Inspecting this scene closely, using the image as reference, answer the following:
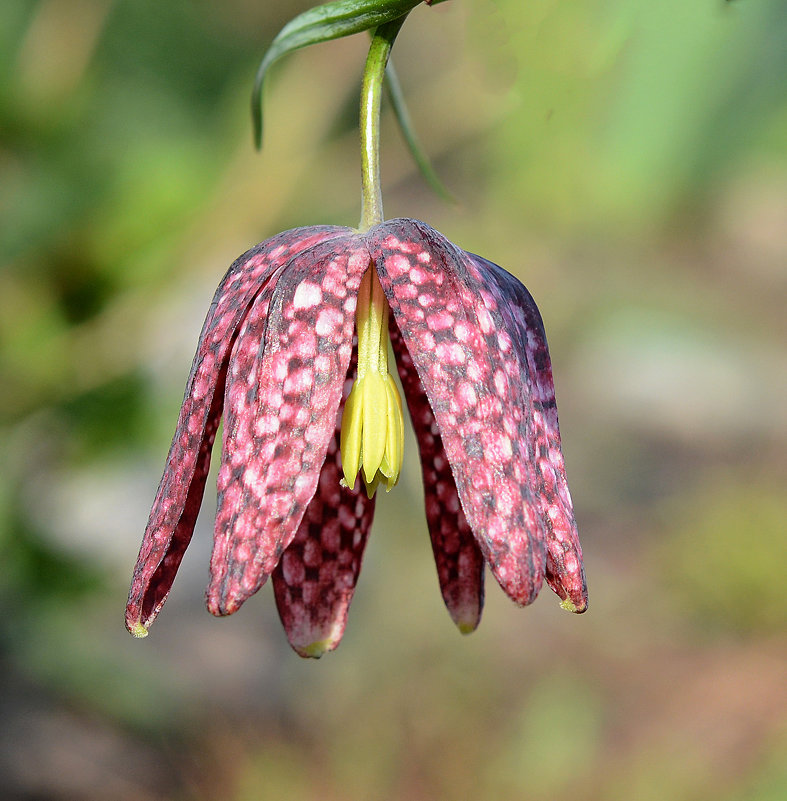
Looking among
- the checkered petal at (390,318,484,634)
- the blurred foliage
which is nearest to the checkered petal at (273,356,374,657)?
the checkered petal at (390,318,484,634)

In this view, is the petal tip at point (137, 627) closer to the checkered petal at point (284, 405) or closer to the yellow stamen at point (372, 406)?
the checkered petal at point (284, 405)

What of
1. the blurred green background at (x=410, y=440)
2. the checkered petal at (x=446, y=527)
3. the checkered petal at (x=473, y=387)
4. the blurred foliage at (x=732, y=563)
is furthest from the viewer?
the blurred foliage at (x=732, y=563)

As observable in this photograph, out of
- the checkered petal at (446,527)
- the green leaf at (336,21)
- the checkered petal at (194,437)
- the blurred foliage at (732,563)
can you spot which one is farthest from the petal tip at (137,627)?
the blurred foliage at (732,563)

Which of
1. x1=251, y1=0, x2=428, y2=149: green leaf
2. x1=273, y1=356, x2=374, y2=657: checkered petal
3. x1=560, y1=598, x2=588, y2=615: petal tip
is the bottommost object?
x1=560, y1=598, x2=588, y2=615: petal tip

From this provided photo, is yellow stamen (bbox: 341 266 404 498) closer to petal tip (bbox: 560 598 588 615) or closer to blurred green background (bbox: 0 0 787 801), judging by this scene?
petal tip (bbox: 560 598 588 615)

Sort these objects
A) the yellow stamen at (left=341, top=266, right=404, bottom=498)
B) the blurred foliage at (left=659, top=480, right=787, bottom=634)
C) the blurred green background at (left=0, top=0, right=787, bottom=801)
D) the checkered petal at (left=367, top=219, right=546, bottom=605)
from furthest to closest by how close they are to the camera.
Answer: the blurred foliage at (left=659, top=480, right=787, bottom=634)
the blurred green background at (left=0, top=0, right=787, bottom=801)
the yellow stamen at (left=341, top=266, right=404, bottom=498)
the checkered petal at (left=367, top=219, right=546, bottom=605)

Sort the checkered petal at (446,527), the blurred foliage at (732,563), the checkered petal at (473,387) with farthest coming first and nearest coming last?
the blurred foliage at (732,563) < the checkered petal at (446,527) < the checkered petal at (473,387)

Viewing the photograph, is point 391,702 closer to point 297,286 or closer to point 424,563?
point 424,563

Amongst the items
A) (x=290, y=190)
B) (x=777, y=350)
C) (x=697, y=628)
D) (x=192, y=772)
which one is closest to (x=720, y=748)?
(x=697, y=628)

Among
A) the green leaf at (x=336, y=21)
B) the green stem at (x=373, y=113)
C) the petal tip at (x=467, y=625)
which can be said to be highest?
the green leaf at (x=336, y=21)
